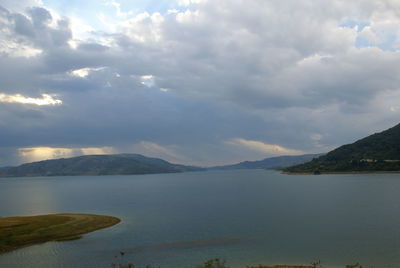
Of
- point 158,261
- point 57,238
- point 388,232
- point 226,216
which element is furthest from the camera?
point 226,216

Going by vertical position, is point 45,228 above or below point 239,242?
above

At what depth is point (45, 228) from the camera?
73875 millimetres

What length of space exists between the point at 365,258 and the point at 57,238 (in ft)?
193

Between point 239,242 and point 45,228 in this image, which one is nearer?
point 239,242

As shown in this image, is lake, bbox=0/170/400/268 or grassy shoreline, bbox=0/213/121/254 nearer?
lake, bbox=0/170/400/268

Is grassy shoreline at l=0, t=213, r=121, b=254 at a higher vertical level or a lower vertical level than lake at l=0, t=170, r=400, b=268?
higher

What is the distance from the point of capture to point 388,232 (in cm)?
6147

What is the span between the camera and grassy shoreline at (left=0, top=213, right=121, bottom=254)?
64.4m

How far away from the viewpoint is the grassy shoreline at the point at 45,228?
211 ft

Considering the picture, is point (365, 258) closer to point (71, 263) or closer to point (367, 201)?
point (71, 263)

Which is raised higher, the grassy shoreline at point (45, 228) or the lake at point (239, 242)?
the grassy shoreline at point (45, 228)

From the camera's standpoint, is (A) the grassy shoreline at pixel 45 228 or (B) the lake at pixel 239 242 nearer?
(B) the lake at pixel 239 242

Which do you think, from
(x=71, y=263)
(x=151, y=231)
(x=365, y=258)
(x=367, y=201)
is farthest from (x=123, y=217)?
(x=367, y=201)

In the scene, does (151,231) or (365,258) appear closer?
(365,258)
